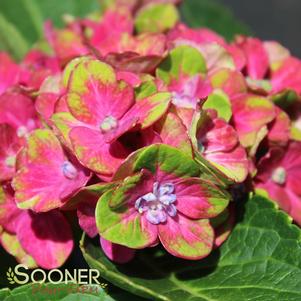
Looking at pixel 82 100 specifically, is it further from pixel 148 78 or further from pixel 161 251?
pixel 161 251

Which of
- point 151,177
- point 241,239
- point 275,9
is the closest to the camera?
point 151,177

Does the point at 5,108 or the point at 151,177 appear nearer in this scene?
the point at 151,177

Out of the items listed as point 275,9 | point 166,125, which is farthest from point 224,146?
point 275,9

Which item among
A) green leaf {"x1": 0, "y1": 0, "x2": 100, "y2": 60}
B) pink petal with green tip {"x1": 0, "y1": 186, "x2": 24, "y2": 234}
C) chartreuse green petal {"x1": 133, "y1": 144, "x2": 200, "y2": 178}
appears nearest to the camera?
chartreuse green petal {"x1": 133, "y1": 144, "x2": 200, "y2": 178}

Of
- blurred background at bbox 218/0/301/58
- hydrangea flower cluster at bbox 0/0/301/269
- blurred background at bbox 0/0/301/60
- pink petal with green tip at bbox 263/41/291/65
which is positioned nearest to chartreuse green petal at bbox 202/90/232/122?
hydrangea flower cluster at bbox 0/0/301/269

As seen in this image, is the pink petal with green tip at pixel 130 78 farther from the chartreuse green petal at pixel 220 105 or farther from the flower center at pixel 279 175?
the flower center at pixel 279 175

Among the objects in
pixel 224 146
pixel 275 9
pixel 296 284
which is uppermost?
pixel 224 146
